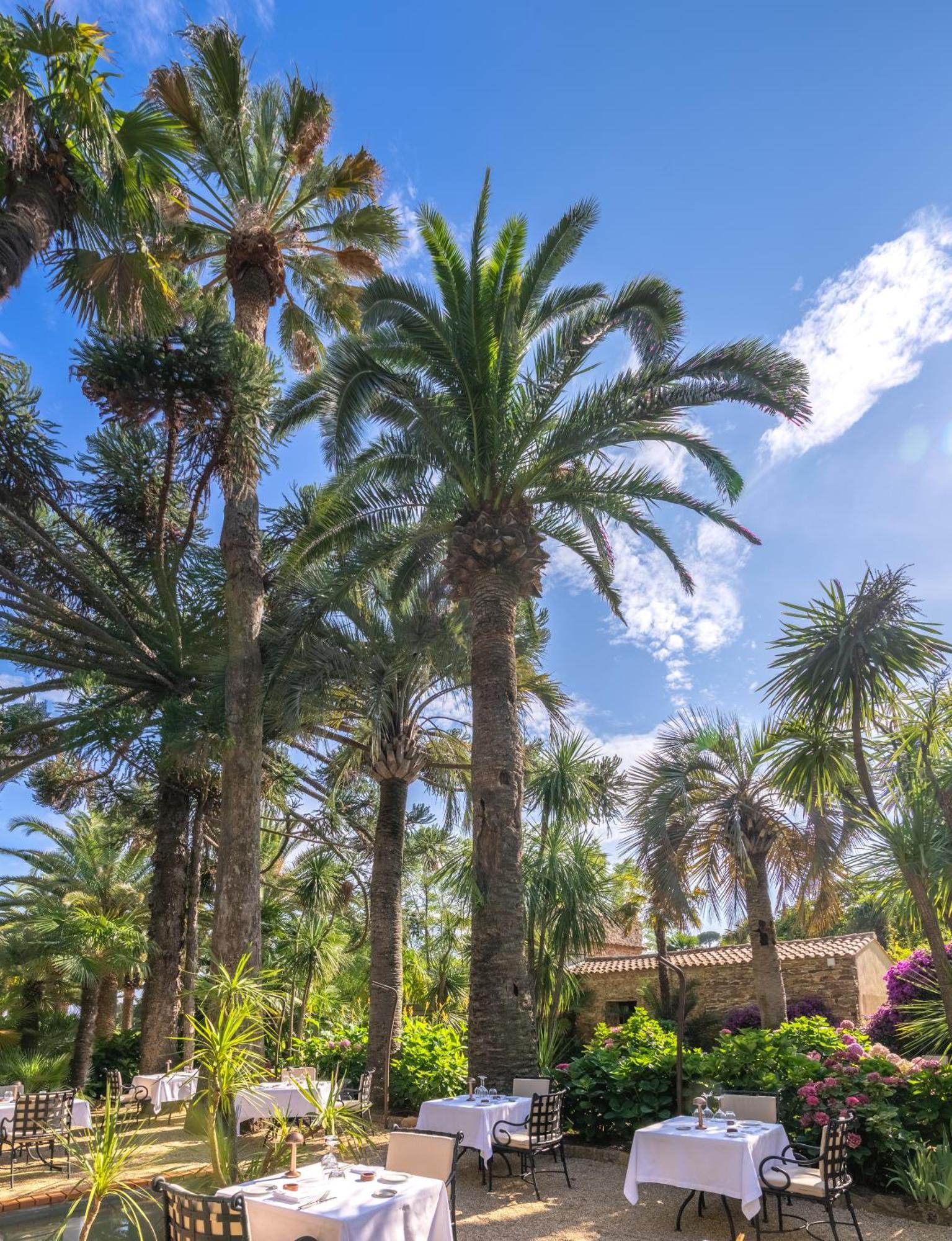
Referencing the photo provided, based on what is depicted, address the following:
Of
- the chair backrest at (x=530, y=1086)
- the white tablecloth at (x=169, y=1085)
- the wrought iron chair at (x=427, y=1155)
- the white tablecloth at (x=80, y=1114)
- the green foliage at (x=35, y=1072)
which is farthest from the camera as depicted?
the green foliage at (x=35, y=1072)

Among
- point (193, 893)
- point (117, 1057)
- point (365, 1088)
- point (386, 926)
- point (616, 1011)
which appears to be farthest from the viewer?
point (616, 1011)

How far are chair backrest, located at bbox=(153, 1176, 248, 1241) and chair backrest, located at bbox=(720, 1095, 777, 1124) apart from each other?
5.05m

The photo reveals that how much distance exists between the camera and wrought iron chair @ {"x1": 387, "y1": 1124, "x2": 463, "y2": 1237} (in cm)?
582

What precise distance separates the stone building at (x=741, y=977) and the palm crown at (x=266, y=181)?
16.3 m

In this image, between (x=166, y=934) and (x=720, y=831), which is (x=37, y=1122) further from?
(x=720, y=831)

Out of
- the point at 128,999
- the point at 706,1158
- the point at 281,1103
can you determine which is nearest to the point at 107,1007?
the point at 128,999

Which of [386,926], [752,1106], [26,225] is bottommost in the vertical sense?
[752,1106]

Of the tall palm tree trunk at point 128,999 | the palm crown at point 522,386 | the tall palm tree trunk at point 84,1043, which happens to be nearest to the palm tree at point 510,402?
the palm crown at point 522,386

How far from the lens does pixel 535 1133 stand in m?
8.02

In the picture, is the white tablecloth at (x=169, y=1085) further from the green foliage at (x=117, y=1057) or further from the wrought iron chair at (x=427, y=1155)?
the wrought iron chair at (x=427, y=1155)

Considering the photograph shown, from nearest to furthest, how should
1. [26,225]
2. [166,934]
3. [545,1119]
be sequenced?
[26,225], [545,1119], [166,934]

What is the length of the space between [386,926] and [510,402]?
Result: 8.41 m

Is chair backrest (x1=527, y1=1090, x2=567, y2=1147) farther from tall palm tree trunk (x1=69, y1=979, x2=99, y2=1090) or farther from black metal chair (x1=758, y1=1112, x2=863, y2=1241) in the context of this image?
tall palm tree trunk (x1=69, y1=979, x2=99, y2=1090)

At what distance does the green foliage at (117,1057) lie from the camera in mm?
17906
